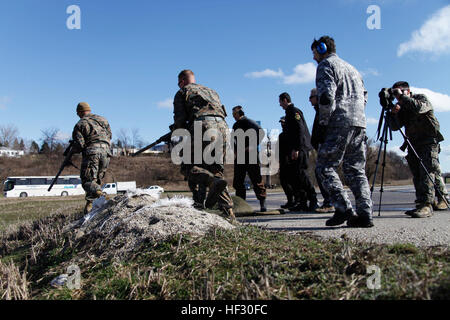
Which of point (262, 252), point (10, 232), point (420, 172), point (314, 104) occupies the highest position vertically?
point (314, 104)

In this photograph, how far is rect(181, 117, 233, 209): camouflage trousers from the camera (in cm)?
508

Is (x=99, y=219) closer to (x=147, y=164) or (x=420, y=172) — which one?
(x=420, y=172)

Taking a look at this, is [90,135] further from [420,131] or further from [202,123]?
[420,131]

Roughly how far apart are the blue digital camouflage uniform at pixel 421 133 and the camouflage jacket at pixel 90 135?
18.1 feet

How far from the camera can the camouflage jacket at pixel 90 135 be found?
7336 mm

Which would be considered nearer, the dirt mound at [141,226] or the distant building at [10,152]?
the dirt mound at [141,226]

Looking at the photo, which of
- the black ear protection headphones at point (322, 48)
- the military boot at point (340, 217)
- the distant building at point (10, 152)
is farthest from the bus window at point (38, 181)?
the military boot at point (340, 217)

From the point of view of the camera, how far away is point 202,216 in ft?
11.8

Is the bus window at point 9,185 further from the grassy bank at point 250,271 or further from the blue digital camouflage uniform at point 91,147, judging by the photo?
the grassy bank at point 250,271

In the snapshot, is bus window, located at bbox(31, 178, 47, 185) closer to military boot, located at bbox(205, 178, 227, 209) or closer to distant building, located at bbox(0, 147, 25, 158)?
distant building, located at bbox(0, 147, 25, 158)

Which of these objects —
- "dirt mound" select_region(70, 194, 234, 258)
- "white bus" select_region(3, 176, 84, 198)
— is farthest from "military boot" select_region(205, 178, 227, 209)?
"white bus" select_region(3, 176, 84, 198)

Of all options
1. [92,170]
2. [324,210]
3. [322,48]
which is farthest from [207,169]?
[92,170]

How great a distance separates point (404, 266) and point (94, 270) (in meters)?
2.20
